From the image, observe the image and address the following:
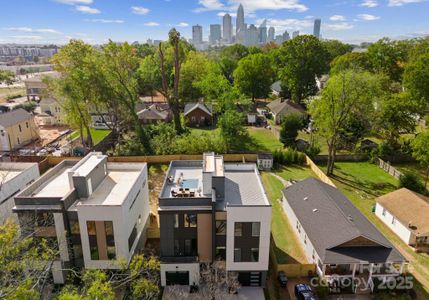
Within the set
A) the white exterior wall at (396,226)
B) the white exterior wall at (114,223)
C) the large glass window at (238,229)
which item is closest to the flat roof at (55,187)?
the white exterior wall at (114,223)

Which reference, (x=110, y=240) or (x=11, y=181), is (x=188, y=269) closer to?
(x=110, y=240)

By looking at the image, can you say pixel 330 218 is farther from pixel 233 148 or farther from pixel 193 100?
pixel 193 100

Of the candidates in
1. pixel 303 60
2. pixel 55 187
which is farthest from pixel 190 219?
pixel 303 60

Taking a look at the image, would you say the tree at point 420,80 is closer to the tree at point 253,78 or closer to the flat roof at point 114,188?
the tree at point 253,78

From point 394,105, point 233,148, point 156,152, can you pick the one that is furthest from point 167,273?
point 394,105

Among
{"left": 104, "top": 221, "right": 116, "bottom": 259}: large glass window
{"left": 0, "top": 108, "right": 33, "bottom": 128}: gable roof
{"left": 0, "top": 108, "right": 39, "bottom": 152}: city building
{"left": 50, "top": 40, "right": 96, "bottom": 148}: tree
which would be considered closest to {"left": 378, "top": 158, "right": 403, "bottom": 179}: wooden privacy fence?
{"left": 104, "top": 221, "right": 116, "bottom": 259}: large glass window
